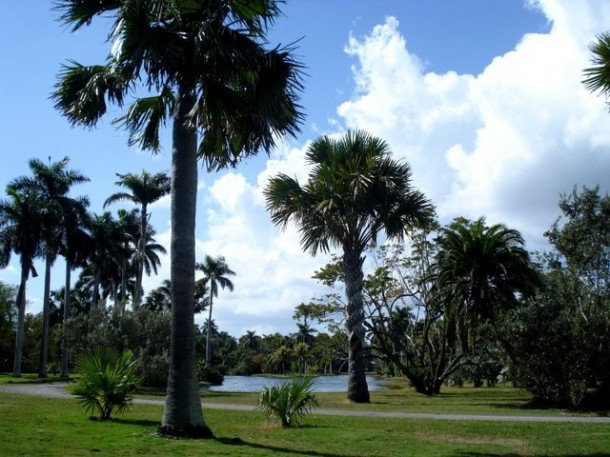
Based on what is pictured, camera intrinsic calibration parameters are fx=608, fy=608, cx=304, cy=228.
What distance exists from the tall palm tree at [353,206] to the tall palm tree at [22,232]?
2718cm

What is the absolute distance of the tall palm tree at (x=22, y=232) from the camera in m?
45.7

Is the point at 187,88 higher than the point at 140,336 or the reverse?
higher

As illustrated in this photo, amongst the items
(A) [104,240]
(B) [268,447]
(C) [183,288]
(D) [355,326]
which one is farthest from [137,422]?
(A) [104,240]

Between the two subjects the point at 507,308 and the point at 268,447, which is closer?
the point at 268,447

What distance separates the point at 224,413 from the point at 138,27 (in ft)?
40.5

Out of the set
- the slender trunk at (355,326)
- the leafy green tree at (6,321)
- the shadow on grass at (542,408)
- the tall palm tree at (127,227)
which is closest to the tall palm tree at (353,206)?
the slender trunk at (355,326)

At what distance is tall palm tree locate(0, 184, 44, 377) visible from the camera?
45.7 metres

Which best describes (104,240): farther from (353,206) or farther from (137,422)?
(137,422)

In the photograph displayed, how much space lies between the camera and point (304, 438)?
1248cm

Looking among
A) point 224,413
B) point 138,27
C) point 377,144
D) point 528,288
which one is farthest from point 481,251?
point 138,27

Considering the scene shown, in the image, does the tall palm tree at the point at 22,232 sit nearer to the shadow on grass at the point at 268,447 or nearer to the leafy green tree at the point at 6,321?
the leafy green tree at the point at 6,321

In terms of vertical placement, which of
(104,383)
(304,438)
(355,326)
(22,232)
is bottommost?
(304,438)

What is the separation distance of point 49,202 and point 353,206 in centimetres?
3040

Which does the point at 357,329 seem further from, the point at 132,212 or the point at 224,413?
the point at 132,212
